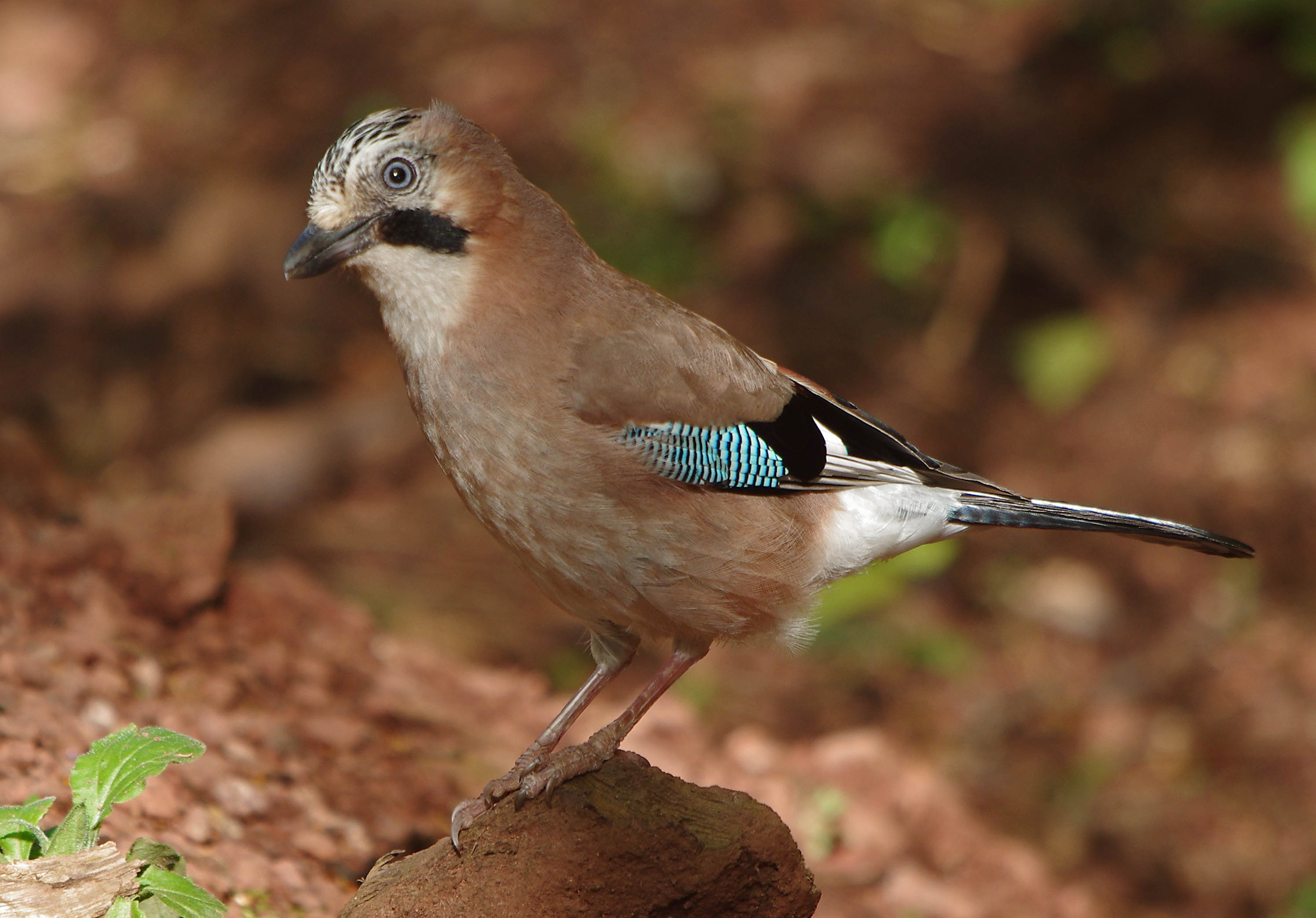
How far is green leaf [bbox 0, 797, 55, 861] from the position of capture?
2.80 meters

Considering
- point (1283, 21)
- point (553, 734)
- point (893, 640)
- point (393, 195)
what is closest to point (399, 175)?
point (393, 195)

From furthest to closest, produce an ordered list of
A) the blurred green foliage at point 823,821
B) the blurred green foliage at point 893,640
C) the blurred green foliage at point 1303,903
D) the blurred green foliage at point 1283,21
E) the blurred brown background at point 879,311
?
the blurred green foliage at point 1283,21 → the blurred green foliage at point 893,640 → the blurred brown background at point 879,311 → the blurred green foliage at point 1303,903 → the blurred green foliage at point 823,821

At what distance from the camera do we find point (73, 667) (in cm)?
396

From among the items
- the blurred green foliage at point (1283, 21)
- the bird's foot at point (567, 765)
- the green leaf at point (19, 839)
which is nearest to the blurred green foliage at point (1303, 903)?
the bird's foot at point (567, 765)

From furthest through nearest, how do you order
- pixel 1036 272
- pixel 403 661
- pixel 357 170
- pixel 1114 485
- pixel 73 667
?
1. pixel 1036 272
2. pixel 1114 485
3. pixel 403 661
4. pixel 73 667
5. pixel 357 170

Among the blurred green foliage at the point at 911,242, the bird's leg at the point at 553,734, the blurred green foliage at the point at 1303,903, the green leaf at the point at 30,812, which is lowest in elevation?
the blurred green foliage at the point at 1303,903

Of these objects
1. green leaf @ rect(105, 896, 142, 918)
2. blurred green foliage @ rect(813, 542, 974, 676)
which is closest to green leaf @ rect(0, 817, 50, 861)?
green leaf @ rect(105, 896, 142, 918)

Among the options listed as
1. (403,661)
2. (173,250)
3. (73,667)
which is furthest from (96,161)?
(73,667)

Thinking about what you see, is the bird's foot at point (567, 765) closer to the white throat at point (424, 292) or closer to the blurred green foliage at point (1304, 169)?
the white throat at point (424, 292)

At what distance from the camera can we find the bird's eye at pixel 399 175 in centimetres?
355

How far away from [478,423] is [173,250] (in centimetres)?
568

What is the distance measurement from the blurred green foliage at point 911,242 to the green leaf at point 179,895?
682 centimetres

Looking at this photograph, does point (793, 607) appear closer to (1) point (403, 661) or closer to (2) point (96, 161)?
(1) point (403, 661)

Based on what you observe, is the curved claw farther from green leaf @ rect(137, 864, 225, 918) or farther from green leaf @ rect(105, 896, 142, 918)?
green leaf @ rect(105, 896, 142, 918)
